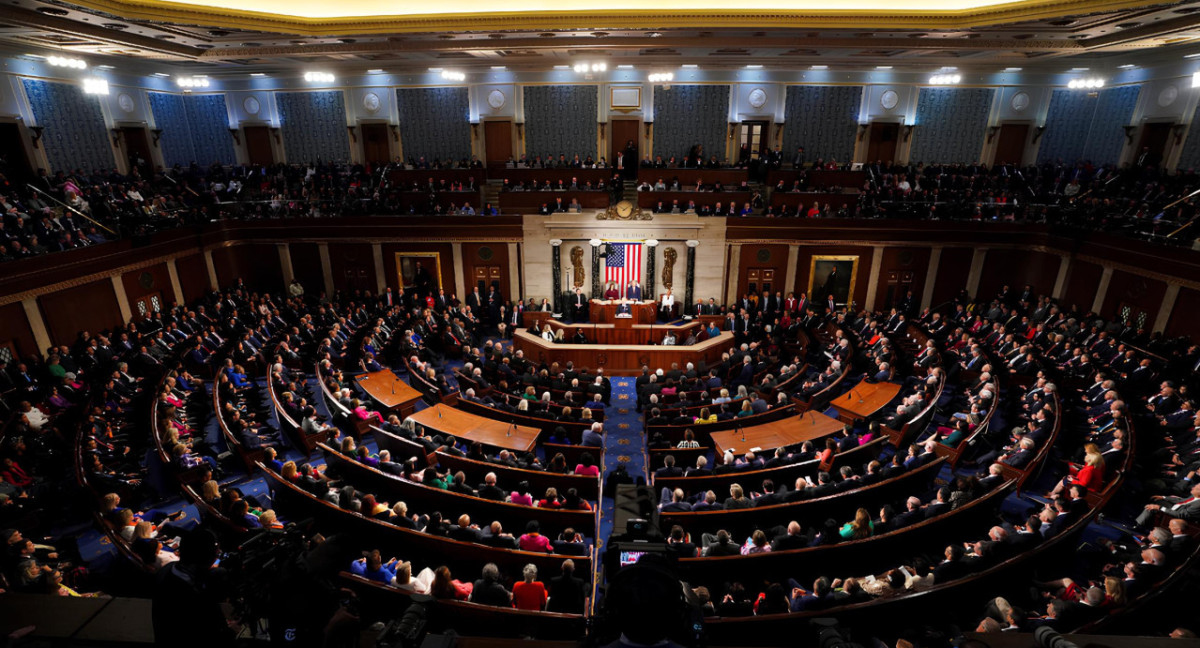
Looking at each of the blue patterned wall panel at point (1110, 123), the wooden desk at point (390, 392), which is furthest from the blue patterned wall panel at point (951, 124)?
the wooden desk at point (390, 392)

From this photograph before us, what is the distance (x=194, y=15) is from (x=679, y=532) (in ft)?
47.9

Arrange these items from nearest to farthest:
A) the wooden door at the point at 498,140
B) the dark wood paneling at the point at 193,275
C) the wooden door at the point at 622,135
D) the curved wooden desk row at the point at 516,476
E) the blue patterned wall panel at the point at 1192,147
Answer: the curved wooden desk row at the point at 516,476, the blue patterned wall panel at the point at 1192,147, the dark wood paneling at the point at 193,275, the wooden door at the point at 622,135, the wooden door at the point at 498,140

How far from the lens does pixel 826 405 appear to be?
464 inches

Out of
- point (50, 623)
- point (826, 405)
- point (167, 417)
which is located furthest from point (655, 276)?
point (50, 623)

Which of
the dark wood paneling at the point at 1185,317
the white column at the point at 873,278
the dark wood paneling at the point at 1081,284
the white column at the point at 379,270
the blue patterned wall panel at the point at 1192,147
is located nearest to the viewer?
the dark wood paneling at the point at 1185,317

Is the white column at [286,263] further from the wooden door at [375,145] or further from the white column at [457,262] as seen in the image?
the white column at [457,262]

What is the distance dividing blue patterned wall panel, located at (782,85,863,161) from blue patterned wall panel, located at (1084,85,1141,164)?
8.24 meters

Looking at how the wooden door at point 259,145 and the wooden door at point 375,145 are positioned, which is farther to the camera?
the wooden door at point 259,145

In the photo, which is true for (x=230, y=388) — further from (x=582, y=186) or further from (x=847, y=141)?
(x=847, y=141)

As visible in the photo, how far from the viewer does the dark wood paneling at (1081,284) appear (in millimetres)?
15375

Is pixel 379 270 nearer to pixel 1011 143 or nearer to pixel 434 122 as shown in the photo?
pixel 434 122

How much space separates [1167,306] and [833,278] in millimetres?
8105

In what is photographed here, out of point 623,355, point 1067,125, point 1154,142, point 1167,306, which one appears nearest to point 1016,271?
point 1167,306

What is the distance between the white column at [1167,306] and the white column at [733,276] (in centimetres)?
1066
